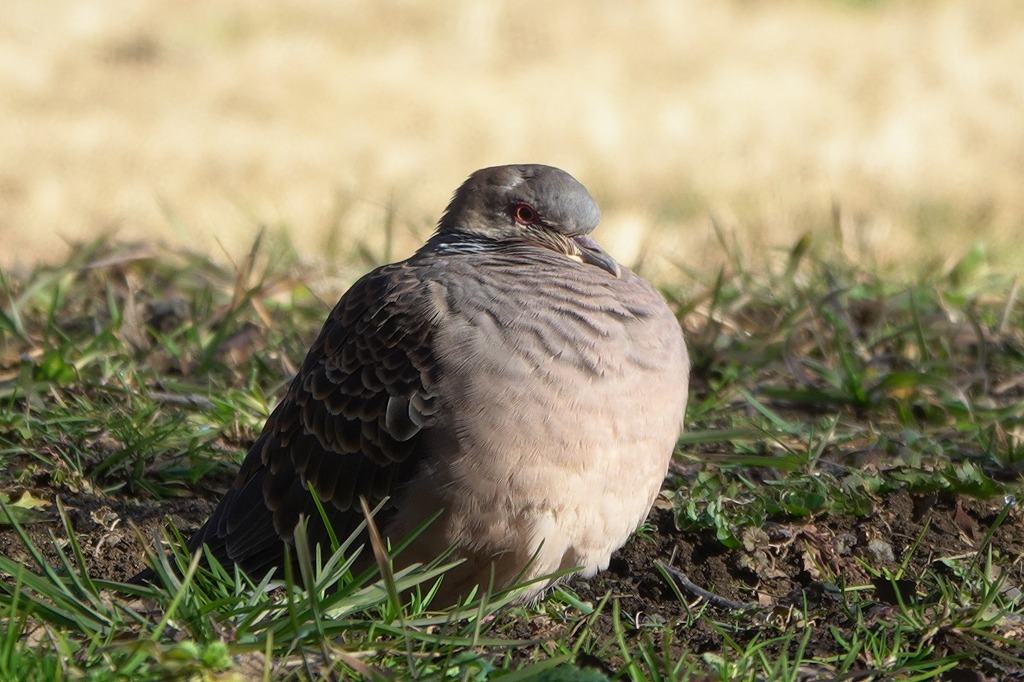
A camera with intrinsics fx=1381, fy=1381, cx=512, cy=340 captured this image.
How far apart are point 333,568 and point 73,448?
1.35 meters

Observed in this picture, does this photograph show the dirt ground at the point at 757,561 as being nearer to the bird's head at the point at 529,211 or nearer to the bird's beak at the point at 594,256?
the bird's beak at the point at 594,256

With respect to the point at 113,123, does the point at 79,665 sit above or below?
above

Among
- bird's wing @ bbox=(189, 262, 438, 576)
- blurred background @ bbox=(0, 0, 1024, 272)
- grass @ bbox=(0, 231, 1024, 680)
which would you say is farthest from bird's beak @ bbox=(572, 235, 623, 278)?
blurred background @ bbox=(0, 0, 1024, 272)

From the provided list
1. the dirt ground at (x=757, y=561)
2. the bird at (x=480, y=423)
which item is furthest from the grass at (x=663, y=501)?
the bird at (x=480, y=423)

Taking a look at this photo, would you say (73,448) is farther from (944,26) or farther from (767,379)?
(944,26)

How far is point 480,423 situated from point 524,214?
0.89m

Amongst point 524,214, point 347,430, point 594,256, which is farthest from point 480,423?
point 524,214

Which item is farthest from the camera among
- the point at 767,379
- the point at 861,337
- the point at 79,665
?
the point at 861,337

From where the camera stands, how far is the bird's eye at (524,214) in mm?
3809

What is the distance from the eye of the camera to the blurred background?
8.18 meters

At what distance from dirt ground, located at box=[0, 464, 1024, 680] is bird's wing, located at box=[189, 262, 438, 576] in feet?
0.99

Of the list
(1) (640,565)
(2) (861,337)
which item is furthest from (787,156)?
(1) (640,565)

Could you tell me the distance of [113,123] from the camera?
404 inches

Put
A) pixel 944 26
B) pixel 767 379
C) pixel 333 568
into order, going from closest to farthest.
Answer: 1. pixel 333 568
2. pixel 767 379
3. pixel 944 26
